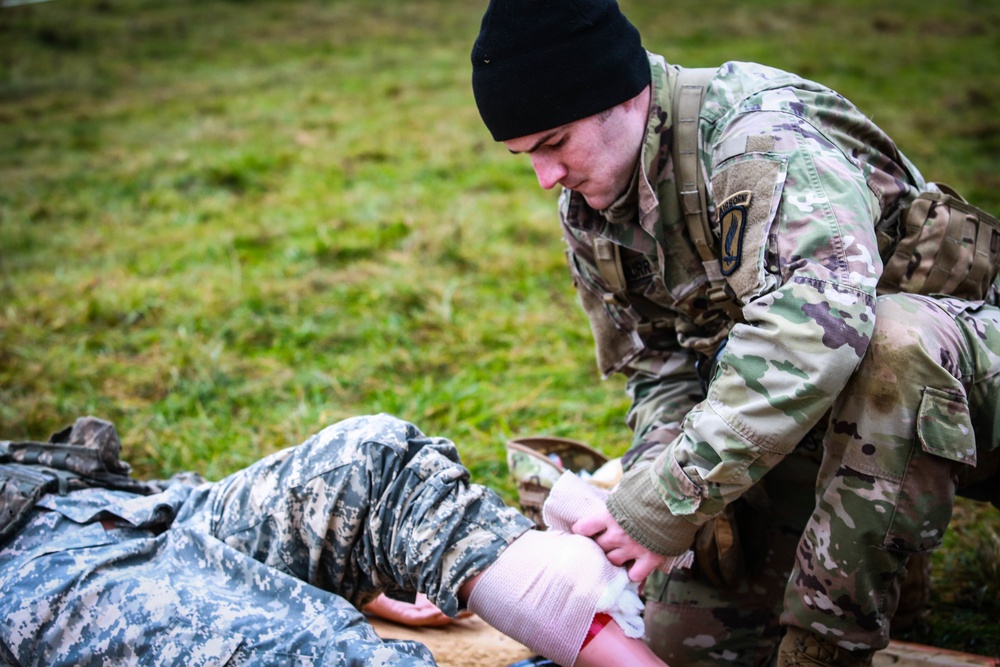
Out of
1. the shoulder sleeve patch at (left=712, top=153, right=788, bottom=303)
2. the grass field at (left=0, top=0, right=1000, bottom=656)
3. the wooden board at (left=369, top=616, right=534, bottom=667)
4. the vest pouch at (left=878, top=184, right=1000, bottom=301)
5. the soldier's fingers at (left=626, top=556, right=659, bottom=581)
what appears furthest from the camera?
the grass field at (left=0, top=0, right=1000, bottom=656)

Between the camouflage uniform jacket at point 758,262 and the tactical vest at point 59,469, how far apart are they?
4.72 feet

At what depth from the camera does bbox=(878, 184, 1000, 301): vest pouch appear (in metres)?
2.18

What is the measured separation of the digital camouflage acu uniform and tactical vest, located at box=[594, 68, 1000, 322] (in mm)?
32

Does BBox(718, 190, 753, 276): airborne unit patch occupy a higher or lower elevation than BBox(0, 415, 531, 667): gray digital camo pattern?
higher

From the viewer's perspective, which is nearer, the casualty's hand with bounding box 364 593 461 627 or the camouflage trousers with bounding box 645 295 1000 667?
the camouflage trousers with bounding box 645 295 1000 667

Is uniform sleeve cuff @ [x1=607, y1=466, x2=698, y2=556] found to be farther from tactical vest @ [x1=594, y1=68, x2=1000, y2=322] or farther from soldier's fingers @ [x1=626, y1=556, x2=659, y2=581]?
tactical vest @ [x1=594, y1=68, x2=1000, y2=322]

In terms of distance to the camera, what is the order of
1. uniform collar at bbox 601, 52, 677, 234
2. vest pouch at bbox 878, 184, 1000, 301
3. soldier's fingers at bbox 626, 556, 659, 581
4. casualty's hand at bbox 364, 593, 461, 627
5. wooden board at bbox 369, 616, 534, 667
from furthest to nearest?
1. casualty's hand at bbox 364, 593, 461, 627
2. wooden board at bbox 369, 616, 534, 667
3. uniform collar at bbox 601, 52, 677, 234
4. vest pouch at bbox 878, 184, 1000, 301
5. soldier's fingers at bbox 626, 556, 659, 581

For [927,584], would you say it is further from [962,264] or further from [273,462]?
[273,462]

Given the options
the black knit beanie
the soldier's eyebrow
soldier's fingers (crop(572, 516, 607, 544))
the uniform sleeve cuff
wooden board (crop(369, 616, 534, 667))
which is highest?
the black knit beanie

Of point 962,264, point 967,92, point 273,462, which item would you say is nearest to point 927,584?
point 962,264

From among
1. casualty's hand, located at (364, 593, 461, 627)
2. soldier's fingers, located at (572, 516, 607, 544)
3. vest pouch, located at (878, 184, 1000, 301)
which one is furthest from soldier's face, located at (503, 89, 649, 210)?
casualty's hand, located at (364, 593, 461, 627)

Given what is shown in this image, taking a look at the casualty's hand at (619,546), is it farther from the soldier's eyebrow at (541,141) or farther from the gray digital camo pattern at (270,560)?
the soldier's eyebrow at (541,141)

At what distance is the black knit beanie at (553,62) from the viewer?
7.20 ft

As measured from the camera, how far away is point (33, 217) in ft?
22.8
